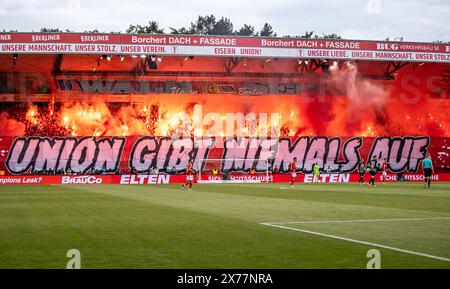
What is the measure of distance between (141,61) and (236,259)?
48.7m

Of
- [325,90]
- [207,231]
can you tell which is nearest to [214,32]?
[325,90]

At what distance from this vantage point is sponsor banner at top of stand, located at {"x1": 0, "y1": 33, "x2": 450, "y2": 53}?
5138 cm

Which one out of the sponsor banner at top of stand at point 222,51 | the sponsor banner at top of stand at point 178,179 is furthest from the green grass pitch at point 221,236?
the sponsor banner at top of stand at point 178,179

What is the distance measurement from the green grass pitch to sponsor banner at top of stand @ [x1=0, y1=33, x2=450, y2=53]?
2964 cm

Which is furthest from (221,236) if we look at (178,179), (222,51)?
(178,179)

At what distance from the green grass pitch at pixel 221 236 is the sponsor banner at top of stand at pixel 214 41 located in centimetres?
2964

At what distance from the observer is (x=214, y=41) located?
53625mm

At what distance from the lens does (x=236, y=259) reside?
11.1 m

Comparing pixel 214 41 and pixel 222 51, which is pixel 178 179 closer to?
pixel 222 51

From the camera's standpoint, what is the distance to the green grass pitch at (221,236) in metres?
11.0

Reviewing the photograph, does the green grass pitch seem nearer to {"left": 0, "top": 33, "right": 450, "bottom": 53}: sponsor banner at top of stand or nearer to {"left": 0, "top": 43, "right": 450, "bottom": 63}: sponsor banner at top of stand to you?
{"left": 0, "top": 43, "right": 450, "bottom": 63}: sponsor banner at top of stand

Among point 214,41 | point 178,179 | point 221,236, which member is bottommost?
point 178,179

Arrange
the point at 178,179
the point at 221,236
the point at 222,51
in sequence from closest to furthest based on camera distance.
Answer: the point at 221,236
the point at 222,51
the point at 178,179

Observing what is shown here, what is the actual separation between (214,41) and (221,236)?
40343 mm
